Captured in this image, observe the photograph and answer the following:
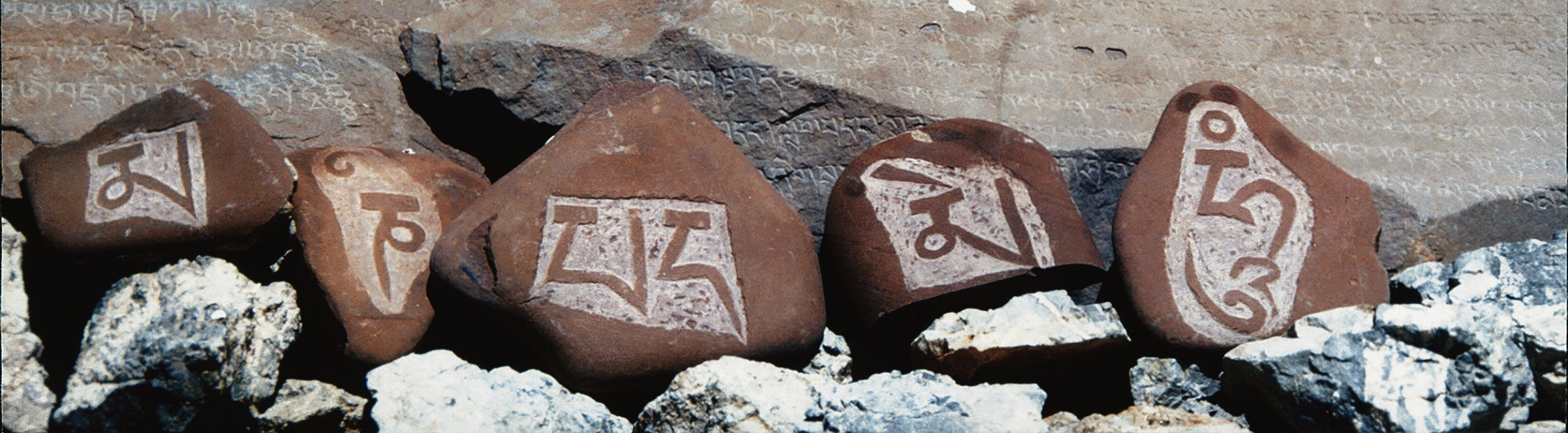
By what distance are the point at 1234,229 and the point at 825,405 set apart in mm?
989

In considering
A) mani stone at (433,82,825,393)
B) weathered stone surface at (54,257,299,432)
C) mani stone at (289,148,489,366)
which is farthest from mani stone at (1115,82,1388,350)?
weathered stone surface at (54,257,299,432)

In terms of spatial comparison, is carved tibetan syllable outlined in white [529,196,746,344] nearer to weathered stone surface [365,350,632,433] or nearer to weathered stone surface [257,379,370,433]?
weathered stone surface [365,350,632,433]

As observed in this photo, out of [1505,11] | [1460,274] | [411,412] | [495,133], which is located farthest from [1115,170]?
[411,412]

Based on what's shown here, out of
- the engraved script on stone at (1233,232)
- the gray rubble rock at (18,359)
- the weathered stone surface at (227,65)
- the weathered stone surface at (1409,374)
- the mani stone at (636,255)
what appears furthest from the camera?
the weathered stone surface at (227,65)

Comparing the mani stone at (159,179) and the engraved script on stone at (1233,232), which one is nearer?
the mani stone at (159,179)

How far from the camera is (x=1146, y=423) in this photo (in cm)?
245

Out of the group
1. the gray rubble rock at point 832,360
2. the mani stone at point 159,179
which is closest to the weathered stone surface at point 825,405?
the gray rubble rock at point 832,360

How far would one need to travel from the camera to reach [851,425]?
2367 mm

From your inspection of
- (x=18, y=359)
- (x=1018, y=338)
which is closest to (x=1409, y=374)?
(x=1018, y=338)

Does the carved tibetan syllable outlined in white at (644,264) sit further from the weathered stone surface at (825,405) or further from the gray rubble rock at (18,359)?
the gray rubble rock at (18,359)

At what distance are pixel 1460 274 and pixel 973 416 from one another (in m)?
1.10

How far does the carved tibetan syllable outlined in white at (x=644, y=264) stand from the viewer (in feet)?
8.33

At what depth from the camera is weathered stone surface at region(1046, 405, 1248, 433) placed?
2408mm

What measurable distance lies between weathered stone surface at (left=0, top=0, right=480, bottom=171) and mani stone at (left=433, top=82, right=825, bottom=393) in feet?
2.04
